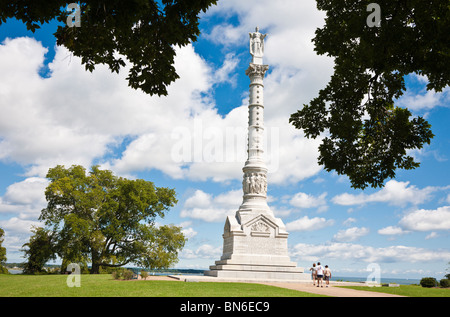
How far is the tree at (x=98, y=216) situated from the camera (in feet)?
111

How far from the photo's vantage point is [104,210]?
3522 cm

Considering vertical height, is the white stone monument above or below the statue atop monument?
below

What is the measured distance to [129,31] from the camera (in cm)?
842

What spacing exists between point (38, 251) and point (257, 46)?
2734 cm

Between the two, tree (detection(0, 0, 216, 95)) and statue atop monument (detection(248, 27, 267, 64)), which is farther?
statue atop monument (detection(248, 27, 267, 64))

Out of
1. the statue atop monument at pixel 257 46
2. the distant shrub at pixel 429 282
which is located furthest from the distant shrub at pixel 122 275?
the statue atop monument at pixel 257 46

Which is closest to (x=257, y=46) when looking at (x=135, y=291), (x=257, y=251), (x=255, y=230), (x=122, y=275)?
(x=255, y=230)

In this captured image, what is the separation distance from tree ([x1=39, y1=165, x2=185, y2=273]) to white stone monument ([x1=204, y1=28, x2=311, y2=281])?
10.8 m

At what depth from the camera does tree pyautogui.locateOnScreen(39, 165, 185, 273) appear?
1334 inches

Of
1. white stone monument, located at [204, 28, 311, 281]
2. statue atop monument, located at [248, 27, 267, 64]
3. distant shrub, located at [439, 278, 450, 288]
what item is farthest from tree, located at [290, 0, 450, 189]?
statue atop monument, located at [248, 27, 267, 64]

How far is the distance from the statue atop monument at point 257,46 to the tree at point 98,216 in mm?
16553

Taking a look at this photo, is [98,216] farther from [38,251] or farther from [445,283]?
[445,283]

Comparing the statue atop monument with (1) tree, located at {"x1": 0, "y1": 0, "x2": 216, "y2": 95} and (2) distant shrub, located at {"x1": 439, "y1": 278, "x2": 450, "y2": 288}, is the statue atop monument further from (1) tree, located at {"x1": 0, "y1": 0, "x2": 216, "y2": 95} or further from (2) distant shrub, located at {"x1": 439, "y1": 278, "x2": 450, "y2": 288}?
(1) tree, located at {"x1": 0, "y1": 0, "x2": 216, "y2": 95}
